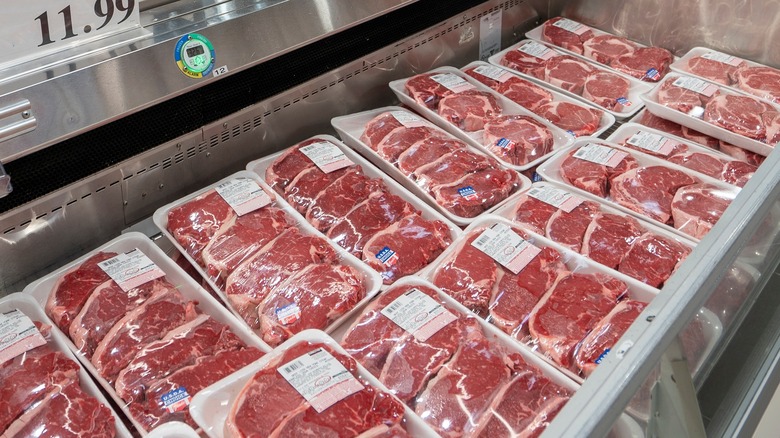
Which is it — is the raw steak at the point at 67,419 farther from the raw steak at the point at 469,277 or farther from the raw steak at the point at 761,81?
the raw steak at the point at 761,81

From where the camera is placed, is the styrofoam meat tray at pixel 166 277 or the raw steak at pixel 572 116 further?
the raw steak at pixel 572 116

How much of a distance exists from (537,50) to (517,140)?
2.92ft

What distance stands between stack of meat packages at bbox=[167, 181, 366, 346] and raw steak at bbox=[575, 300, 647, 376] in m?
0.67

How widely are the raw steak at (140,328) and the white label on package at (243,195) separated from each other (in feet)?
1.34

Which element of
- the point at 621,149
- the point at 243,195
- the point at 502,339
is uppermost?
the point at 243,195

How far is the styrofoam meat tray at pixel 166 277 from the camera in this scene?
1890 mm

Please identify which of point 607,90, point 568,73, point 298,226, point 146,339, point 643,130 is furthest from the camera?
point 568,73

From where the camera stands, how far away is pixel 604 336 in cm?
193

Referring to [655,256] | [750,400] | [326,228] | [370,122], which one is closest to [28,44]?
[326,228]

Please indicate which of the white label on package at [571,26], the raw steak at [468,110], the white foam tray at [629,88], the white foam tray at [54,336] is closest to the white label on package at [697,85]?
the white foam tray at [629,88]

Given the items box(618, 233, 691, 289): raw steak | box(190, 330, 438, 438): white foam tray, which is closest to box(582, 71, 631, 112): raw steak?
box(618, 233, 691, 289): raw steak

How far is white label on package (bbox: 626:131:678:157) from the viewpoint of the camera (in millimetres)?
2805

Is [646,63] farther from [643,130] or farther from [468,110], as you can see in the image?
[468,110]

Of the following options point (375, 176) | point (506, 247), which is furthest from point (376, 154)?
point (506, 247)
